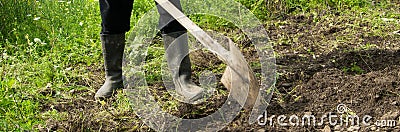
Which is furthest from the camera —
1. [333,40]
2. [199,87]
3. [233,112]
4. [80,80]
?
[333,40]

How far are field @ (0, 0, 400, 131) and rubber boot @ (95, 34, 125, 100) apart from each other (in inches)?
3.6

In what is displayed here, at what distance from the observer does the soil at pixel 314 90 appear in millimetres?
2746

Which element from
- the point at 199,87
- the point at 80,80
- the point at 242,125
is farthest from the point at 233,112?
the point at 80,80

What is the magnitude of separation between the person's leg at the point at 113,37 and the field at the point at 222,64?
0.11 meters

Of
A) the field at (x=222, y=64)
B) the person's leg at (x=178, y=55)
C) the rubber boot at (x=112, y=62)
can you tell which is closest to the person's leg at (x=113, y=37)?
the rubber boot at (x=112, y=62)

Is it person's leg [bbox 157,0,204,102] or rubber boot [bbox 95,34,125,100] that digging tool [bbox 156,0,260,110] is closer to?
person's leg [bbox 157,0,204,102]

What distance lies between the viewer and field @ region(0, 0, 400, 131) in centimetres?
284

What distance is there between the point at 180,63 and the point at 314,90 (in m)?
0.76

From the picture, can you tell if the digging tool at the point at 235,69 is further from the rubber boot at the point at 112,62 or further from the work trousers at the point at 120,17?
the rubber boot at the point at 112,62

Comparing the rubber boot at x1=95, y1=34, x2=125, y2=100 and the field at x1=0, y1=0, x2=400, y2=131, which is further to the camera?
the rubber boot at x1=95, y1=34, x2=125, y2=100

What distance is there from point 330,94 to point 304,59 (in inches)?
31.9

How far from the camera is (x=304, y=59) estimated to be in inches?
146

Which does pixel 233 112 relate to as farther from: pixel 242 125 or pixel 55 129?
pixel 55 129

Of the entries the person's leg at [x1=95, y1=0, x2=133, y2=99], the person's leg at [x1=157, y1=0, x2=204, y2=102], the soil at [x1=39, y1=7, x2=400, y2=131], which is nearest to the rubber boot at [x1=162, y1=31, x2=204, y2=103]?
the person's leg at [x1=157, y1=0, x2=204, y2=102]
